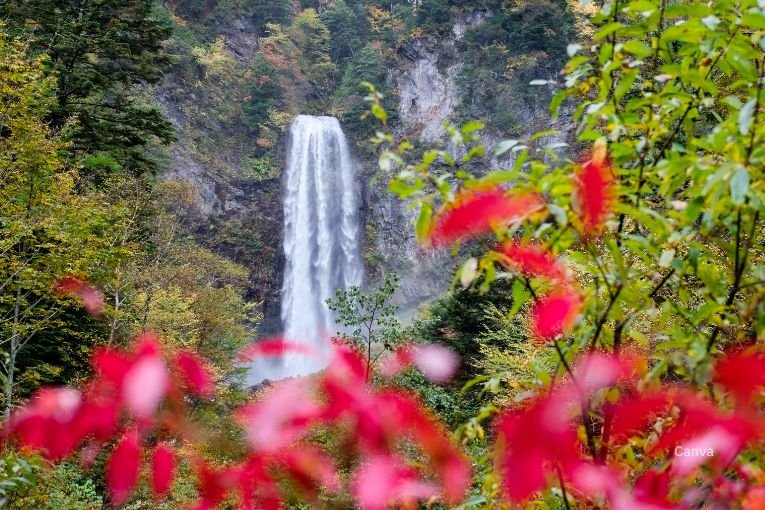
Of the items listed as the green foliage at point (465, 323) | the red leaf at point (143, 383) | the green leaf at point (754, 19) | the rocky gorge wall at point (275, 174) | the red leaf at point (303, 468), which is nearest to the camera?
the green leaf at point (754, 19)

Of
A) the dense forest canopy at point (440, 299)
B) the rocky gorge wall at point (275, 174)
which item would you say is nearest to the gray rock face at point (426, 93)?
the rocky gorge wall at point (275, 174)

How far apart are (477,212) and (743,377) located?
64 cm

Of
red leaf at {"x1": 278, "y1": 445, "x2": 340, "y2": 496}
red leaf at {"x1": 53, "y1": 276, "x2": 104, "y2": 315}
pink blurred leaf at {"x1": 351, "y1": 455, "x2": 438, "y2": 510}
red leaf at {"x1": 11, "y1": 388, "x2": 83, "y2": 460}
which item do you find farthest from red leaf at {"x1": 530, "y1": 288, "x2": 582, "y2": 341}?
red leaf at {"x1": 53, "y1": 276, "x2": 104, "y2": 315}

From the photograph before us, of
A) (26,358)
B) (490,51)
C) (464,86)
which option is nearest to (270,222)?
(464,86)

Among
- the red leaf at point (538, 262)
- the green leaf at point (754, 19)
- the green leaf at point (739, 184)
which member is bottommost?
the red leaf at point (538, 262)

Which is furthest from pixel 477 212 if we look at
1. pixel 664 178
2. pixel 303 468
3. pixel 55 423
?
pixel 55 423

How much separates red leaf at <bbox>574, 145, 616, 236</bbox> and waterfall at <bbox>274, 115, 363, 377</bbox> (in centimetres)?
2281

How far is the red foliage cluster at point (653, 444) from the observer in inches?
34.1

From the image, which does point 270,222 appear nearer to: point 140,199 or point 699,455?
point 140,199

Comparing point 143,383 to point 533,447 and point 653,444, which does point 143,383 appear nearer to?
point 533,447

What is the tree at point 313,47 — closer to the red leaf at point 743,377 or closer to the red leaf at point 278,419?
the red leaf at point 278,419

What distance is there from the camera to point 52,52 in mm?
9445

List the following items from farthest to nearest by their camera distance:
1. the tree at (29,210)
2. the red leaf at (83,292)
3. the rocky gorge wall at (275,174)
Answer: the rocky gorge wall at (275,174), the red leaf at (83,292), the tree at (29,210)

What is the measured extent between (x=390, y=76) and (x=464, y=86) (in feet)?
15.4
